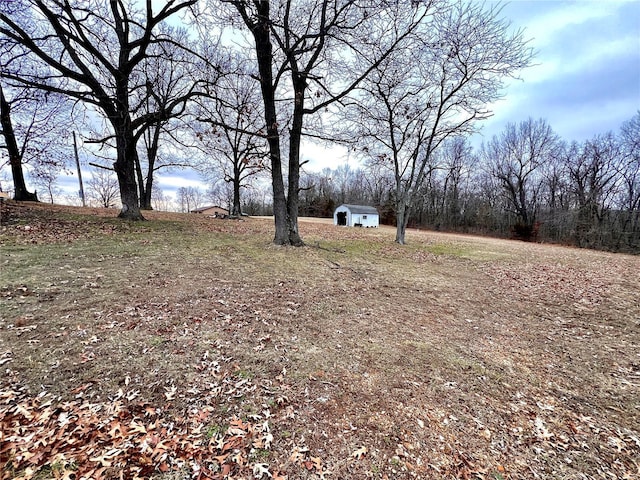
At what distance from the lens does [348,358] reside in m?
3.20

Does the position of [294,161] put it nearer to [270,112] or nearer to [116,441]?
[270,112]

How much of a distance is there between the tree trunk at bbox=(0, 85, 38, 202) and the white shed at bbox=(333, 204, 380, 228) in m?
25.3

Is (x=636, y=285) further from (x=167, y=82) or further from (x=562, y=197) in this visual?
(x=562, y=197)

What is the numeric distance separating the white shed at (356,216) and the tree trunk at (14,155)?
25.3 metres

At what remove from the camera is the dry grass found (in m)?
2.15

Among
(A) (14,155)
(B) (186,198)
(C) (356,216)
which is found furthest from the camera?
(B) (186,198)

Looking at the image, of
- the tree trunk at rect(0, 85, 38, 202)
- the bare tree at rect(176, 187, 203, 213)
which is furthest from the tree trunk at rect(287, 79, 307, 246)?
the bare tree at rect(176, 187, 203, 213)

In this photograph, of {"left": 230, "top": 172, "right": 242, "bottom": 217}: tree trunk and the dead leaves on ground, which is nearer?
the dead leaves on ground

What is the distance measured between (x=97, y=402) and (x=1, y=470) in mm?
606

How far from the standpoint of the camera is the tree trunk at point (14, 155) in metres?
10.5

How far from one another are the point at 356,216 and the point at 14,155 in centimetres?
2688

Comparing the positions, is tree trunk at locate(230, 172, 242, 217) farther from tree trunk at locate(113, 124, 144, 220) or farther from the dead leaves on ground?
the dead leaves on ground

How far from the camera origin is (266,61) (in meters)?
7.73

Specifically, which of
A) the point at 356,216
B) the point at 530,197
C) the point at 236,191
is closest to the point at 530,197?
the point at 530,197
